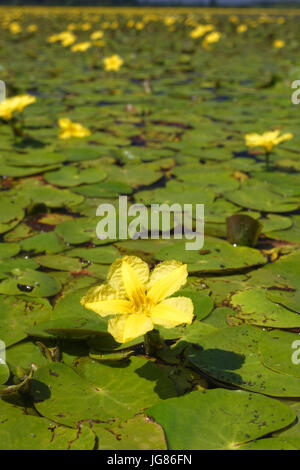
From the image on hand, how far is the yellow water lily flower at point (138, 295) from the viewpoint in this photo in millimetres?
859

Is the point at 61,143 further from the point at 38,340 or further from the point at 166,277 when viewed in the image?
the point at 166,277

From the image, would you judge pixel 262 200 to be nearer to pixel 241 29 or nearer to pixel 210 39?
pixel 210 39

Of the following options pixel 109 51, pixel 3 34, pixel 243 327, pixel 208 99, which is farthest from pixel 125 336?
pixel 3 34

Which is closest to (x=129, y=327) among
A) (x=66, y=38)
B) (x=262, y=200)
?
(x=262, y=200)

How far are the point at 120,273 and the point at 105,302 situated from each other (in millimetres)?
66

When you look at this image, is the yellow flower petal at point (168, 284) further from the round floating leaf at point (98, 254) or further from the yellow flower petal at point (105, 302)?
the round floating leaf at point (98, 254)

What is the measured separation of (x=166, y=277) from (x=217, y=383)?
0.81 feet

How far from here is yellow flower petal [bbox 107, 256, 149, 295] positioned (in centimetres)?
91

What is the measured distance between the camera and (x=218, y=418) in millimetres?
854

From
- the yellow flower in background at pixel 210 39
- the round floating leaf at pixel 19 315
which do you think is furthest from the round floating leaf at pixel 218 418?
the yellow flower in background at pixel 210 39

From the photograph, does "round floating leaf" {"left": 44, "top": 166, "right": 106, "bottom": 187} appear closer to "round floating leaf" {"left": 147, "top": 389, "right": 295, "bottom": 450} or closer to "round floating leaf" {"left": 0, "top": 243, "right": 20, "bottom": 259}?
"round floating leaf" {"left": 0, "top": 243, "right": 20, "bottom": 259}

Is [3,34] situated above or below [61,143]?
above

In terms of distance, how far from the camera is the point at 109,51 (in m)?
6.31

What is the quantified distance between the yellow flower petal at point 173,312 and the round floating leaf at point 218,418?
15 centimetres
